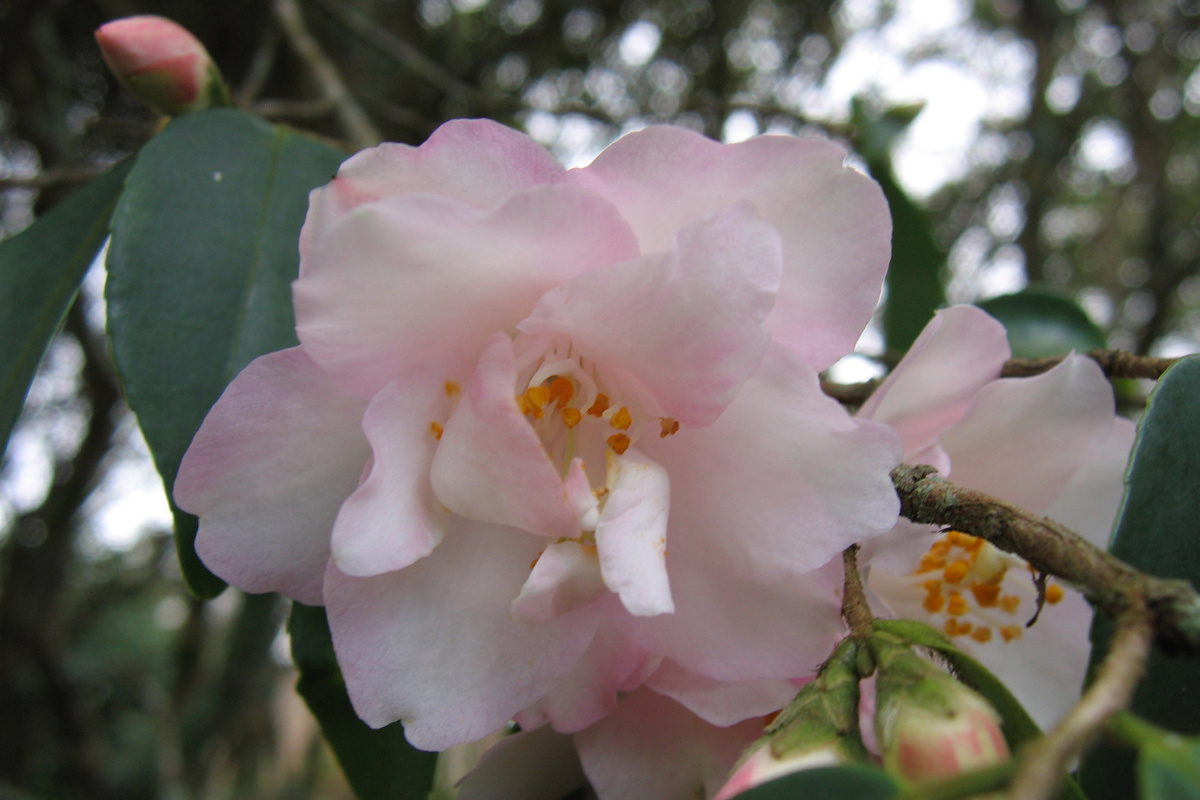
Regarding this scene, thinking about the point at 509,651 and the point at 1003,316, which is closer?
the point at 509,651

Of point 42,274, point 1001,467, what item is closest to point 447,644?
point 1001,467

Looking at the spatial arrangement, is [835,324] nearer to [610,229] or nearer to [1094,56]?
[610,229]

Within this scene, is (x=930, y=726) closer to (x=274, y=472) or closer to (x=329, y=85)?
(x=274, y=472)

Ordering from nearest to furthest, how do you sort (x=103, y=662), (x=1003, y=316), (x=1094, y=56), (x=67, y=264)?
1. (x=67, y=264)
2. (x=1003, y=316)
3. (x=1094, y=56)
4. (x=103, y=662)

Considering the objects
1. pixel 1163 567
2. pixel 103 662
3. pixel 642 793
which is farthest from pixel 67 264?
pixel 103 662

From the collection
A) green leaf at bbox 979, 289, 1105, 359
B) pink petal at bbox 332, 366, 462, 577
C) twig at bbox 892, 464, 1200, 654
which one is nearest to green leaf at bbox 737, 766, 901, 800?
twig at bbox 892, 464, 1200, 654

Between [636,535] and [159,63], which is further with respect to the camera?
[159,63]
